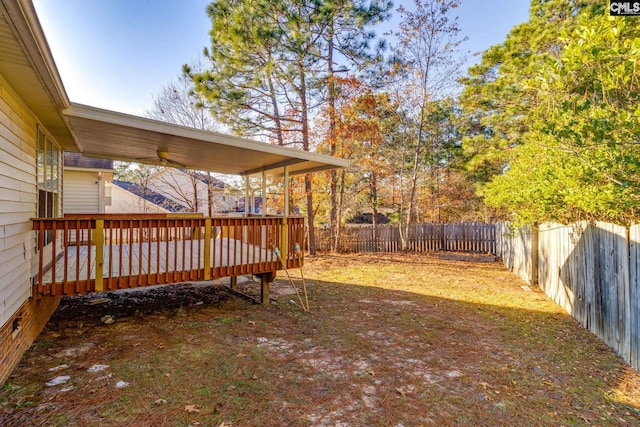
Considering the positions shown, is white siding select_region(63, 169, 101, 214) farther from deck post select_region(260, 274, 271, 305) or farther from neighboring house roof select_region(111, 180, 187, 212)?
deck post select_region(260, 274, 271, 305)

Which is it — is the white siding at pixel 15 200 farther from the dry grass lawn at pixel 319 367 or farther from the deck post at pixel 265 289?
the deck post at pixel 265 289

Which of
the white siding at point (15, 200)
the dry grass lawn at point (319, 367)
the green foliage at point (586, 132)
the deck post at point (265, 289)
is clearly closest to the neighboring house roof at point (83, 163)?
the dry grass lawn at point (319, 367)

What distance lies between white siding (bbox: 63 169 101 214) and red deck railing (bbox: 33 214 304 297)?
4.87 m

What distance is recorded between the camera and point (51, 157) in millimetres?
5195

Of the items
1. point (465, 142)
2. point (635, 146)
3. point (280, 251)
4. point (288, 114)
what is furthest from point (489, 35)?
point (280, 251)

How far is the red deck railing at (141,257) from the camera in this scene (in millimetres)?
3631

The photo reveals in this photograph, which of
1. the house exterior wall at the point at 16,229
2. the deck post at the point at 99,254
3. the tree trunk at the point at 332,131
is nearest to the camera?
the house exterior wall at the point at 16,229

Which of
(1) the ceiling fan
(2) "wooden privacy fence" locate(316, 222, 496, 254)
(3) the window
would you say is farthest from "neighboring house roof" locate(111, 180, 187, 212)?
(3) the window

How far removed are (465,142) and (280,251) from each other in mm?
11947

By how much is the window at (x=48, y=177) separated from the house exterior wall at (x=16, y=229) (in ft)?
1.70

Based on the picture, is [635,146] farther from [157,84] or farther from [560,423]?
[157,84]

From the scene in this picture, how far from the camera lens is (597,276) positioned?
4.18m

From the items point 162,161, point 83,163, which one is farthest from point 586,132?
point 83,163

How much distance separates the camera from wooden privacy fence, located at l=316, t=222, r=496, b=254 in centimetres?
1273
